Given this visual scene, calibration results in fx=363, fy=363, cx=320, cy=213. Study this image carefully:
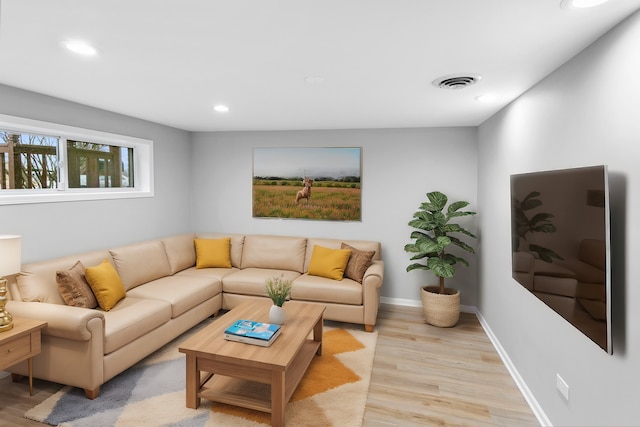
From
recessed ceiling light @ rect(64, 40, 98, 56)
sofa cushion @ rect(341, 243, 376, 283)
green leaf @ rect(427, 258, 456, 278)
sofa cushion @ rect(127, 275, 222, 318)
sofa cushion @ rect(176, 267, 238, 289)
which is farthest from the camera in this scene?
sofa cushion @ rect(176, 267, 238, 289)

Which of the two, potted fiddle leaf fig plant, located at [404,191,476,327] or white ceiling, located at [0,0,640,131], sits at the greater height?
white ceiling, located at [0,0,640,131]

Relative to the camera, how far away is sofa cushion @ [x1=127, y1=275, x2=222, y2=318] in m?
3.48

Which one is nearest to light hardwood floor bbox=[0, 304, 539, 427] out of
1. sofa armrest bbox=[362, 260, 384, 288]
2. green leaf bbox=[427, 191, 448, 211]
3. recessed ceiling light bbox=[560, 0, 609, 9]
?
sofa armrest bbox=[362, 260, 384, 288]

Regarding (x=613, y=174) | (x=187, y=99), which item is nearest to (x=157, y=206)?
(x=187, y=99)

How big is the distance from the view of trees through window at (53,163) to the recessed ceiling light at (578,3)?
403 cm

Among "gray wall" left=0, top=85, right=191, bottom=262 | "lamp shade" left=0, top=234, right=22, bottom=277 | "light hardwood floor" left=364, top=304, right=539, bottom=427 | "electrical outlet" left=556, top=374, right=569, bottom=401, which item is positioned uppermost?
"gray wall" left=0, top=85, right=191, bottom=262

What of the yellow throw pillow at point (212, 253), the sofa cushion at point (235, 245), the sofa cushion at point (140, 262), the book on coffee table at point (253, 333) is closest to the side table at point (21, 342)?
the sofa cushion at point (140, 262)

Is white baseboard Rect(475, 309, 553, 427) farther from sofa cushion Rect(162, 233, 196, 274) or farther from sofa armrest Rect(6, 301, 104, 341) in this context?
sofa cushion Rect(162, 233, 196, 274)

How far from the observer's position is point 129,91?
9.90ft

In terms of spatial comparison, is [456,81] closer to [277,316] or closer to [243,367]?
[277,316]

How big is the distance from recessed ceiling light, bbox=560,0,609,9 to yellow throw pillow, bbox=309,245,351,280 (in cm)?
317

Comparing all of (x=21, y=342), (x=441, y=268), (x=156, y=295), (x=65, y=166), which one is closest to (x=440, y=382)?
(x=441, y=268)

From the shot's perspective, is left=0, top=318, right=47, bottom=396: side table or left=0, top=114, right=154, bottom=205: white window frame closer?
left=0, top=318, right=47, bottom=396: side table

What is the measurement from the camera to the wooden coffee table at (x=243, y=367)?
2.31 m
